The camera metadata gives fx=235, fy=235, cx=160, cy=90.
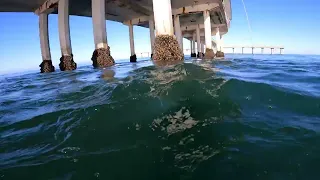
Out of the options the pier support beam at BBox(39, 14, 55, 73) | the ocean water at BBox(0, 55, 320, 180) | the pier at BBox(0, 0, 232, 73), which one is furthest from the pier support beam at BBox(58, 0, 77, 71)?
the ocean water at BBox(0, 55, 320, 180)

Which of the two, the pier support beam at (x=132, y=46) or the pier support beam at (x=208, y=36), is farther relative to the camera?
the pier support beam at (x=132, y=46)

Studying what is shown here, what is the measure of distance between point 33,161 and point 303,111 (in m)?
3.95

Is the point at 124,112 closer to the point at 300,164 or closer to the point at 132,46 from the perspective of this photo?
the point at 300,164

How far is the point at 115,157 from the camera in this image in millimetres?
2557

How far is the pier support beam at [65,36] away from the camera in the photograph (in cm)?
1972

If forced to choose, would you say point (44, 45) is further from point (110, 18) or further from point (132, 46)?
point (132, 46)

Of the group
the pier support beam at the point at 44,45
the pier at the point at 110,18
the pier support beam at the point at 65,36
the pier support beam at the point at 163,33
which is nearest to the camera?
the pier support beam at the point at 163,33

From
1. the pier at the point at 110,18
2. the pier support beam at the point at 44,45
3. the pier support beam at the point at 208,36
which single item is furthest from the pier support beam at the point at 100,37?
the pier support beam at the point at 208,36

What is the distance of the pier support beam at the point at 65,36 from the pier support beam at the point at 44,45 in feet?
14.3

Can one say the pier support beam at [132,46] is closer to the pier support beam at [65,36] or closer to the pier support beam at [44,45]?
the pier support beam at [44,45]

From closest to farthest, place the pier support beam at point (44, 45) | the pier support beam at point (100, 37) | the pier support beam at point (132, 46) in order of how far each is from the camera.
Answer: the pier support beam at point (100, 37) < the pier support beam at point (44, 45) < the pier support beam at point (132, 46)

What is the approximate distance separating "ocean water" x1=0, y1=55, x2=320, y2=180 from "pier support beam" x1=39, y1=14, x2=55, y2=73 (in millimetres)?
20781

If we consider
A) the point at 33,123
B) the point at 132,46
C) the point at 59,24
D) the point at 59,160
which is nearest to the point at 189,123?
the point at 59,160

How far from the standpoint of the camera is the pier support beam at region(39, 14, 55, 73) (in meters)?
23.7
